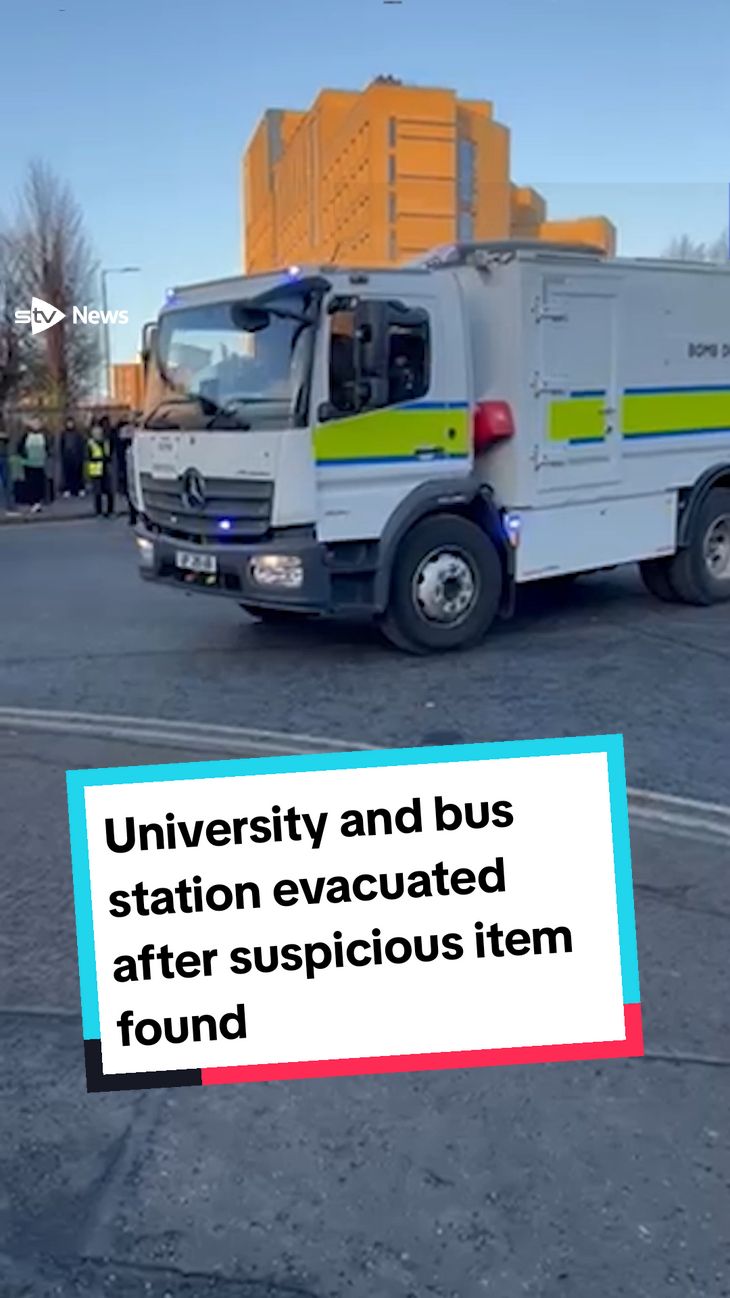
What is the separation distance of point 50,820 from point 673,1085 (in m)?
2.89

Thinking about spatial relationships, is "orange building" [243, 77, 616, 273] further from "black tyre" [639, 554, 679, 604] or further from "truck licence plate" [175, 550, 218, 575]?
"truck licence plate" [175, 550, 218, 575]

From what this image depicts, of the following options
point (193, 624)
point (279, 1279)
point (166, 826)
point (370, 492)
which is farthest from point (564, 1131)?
point (193, 624)

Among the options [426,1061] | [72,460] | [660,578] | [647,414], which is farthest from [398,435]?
[72,460]

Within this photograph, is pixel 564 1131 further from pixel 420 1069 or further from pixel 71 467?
pixel 71 467

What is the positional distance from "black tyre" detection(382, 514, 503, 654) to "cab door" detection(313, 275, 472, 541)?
349mm

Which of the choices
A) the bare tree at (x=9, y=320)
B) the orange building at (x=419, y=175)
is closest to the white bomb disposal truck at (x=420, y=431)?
the bare tree at (x=9, y=320)

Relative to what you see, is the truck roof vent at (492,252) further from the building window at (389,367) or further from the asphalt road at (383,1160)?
the asphalt road at (383,1160)

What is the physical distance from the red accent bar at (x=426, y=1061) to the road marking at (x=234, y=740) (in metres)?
1.84

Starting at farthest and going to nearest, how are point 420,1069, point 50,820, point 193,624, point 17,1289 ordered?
point 193,624
point 50,820
point 420,1069
point 17,1289

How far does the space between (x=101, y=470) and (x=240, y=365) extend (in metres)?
13.7

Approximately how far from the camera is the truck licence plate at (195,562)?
7465mm

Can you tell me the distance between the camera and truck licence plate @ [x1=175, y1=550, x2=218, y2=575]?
24.5 ft

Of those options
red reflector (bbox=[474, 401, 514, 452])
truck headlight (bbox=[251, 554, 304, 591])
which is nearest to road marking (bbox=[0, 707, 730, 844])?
truck headlight (bbox=[251, 554, 304, 591])

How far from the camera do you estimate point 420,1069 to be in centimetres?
286
